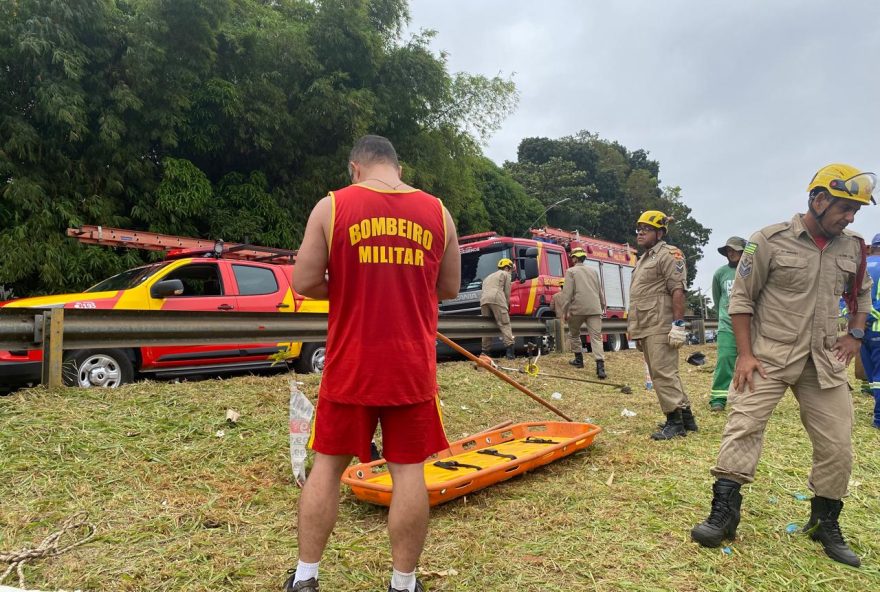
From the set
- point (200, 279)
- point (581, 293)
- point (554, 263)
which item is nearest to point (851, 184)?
point (200, 279)

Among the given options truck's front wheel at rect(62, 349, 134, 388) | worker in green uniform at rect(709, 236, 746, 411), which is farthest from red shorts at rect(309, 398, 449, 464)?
worker in green uniform at rect(709, 236, 746, 411)

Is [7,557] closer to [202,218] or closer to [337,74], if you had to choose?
[202,218]

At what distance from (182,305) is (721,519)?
227 inches

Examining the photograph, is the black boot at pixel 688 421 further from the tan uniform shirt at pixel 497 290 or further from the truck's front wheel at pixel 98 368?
the truck's front wheel at pixel 98 368

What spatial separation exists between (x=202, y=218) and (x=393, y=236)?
10952 millimetres

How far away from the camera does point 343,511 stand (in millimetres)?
3297

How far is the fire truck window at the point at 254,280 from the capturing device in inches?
283

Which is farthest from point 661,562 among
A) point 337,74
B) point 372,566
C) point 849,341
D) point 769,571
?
point 337,74

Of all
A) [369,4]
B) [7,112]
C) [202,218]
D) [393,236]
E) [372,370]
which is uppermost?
[369,4]

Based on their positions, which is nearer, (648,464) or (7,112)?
(648,464)

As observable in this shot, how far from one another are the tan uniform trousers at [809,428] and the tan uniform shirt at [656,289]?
2.36m

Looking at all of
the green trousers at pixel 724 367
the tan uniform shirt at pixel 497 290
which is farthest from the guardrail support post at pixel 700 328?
the green trousers at pixel 724 367

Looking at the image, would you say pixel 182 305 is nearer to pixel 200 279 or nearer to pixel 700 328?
pixel 200 279

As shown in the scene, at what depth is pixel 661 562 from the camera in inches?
103
